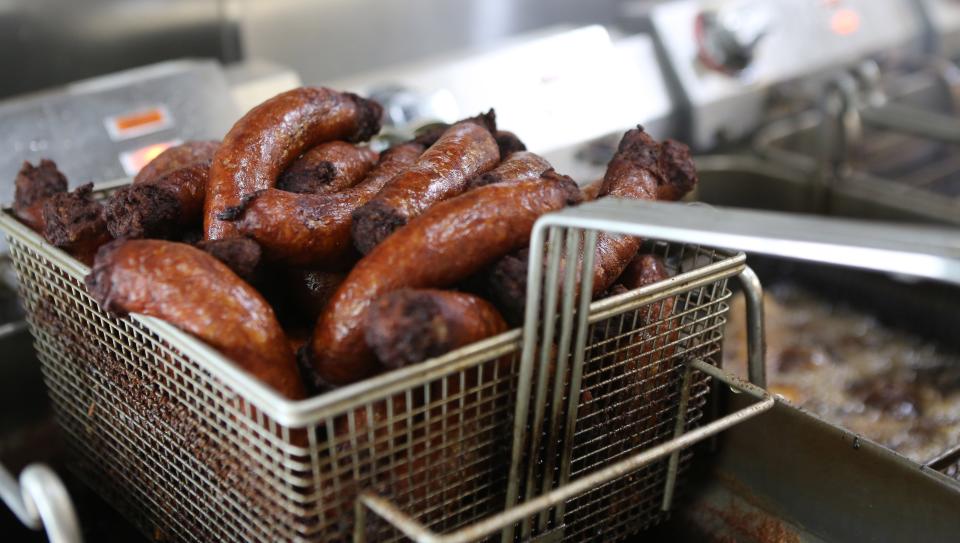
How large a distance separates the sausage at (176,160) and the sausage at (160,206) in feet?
0.26

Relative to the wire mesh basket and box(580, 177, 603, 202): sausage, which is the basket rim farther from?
box(580, 177, 603, 202): sausage

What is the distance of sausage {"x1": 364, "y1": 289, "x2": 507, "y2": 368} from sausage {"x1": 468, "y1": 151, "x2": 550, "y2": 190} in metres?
0.21

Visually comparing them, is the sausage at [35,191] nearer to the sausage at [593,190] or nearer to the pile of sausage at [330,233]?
the pile of sausage at [330,233]

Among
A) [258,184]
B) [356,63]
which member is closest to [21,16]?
[356,63]

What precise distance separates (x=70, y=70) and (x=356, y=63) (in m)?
0.98

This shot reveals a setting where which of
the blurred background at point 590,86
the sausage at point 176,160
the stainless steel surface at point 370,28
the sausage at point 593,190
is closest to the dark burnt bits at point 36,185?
the sausage at point 176,160

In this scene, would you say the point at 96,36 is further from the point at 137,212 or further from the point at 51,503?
the point at 51,503

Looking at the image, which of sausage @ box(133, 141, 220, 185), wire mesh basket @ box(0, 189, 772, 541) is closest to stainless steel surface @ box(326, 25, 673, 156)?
sausage @ box(133, 141, 220, 185)

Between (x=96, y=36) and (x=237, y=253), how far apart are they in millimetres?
1816

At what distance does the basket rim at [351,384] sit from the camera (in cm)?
81

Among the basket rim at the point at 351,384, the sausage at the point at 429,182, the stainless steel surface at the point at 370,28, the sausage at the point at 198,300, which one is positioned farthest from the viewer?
the stainless steel surface at the point at 370,28

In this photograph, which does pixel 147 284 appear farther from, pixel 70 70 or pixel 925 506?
pixel 70 70

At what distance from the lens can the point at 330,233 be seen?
3.60ft

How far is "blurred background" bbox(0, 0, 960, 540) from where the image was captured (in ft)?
6.53
